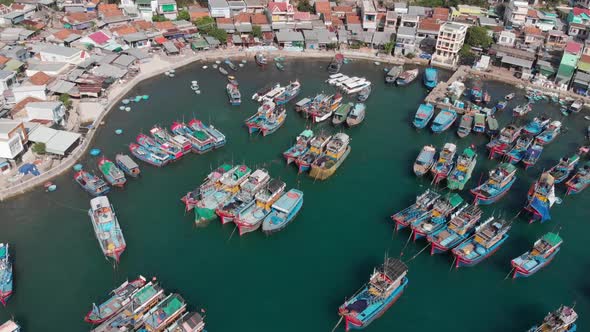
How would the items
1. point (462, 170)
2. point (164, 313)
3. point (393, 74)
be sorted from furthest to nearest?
point (393, 74)
point (462, 170)
point (164, 313)

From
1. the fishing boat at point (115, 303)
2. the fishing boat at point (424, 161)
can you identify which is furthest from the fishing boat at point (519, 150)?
the fishing boat at point (115, 303)

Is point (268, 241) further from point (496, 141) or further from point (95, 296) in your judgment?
point (496, 141)

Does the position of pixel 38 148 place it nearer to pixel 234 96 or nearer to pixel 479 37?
pixel 234 96

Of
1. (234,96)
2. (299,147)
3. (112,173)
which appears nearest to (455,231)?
(299,147)

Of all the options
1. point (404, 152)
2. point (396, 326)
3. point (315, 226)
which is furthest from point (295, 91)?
point (396, 326)

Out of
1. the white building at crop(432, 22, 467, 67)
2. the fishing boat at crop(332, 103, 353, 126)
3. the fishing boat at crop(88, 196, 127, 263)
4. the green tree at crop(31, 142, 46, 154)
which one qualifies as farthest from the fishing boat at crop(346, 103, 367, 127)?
the green tree at crop(31, 142, 46, 154)

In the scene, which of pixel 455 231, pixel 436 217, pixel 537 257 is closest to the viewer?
pixel 537 257

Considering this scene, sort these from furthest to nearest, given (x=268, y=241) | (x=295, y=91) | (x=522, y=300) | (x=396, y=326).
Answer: (x=295, y=91) < (x=268, y=241) < (x=522, y=300) < (x=396, y=326)

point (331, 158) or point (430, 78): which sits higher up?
point (430, 78)
